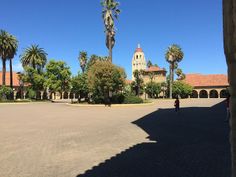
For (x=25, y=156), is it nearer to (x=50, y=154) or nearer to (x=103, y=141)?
(x=50, y=154)

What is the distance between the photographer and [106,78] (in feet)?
126

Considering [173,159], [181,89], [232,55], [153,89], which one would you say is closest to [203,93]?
[181,89]

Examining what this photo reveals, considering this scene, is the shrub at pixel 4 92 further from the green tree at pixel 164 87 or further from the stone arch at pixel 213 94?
the stone arch at pixel 213 94

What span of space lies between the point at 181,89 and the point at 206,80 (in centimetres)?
1264

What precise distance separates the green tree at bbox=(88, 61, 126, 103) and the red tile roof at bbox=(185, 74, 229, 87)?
54041mm

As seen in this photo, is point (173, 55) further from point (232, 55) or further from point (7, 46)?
point (232, 55)

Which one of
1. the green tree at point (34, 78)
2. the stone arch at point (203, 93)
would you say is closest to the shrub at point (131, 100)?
the green tree at point (34, 78)

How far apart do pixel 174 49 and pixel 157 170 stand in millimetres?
68202

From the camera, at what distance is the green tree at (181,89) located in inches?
3201

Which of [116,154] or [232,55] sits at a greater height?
[232,55]

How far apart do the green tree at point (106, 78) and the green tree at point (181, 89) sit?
43171 mm

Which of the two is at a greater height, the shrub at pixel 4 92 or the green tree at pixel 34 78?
the green tree at pixel 34 78

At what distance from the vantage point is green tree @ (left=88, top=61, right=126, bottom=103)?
38750mm

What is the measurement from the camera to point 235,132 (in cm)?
270
